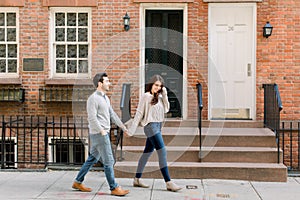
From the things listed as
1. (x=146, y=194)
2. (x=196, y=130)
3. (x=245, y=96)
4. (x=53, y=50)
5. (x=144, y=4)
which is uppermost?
(x=144, y=4)

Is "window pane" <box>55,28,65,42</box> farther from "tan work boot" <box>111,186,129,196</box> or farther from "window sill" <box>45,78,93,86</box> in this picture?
"tan work boot" <box>111,186,129,196</box>

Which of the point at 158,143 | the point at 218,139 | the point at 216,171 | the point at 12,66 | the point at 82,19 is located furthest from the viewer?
the point at 12,66

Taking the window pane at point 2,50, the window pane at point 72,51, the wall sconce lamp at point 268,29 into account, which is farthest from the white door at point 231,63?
the window pane at point 2,50

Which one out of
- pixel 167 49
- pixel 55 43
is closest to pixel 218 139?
pixel 167 49

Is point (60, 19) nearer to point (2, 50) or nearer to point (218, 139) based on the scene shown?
point (2, 50)

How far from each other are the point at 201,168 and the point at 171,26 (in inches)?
160

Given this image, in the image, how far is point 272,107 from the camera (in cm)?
946

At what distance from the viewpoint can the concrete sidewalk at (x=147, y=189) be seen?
7.00 m

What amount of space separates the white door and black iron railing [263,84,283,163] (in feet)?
2.06

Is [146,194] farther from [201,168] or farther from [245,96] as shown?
[245,96]

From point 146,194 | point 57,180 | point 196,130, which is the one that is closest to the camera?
point 146,194

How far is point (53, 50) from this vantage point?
11.0 meters

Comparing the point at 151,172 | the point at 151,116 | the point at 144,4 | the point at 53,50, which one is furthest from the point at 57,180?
the point at 144,4

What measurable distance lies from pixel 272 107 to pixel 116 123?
3942mm
